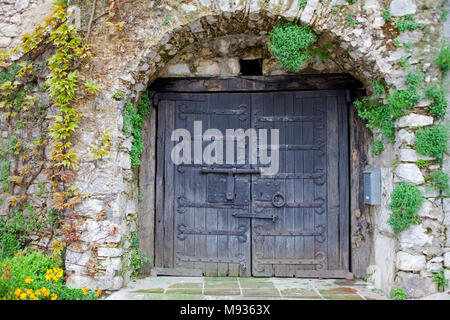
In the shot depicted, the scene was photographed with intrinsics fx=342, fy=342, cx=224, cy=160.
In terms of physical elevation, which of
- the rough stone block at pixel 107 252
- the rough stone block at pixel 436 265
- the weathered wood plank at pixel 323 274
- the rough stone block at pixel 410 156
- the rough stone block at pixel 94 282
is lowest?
the weathered wood plank at pixel 323 274

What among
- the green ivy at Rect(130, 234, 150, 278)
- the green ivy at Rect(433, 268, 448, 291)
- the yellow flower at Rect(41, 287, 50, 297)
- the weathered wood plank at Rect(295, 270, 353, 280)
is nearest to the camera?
the yellow flower at Rect(41, 287, 50, 297)

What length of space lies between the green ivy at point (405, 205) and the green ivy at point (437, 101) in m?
0.67

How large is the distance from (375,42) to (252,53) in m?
1.26

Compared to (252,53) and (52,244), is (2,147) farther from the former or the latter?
(252,53)

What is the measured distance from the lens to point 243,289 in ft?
10.7

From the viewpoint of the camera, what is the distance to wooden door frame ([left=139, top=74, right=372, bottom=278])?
3.64 meters

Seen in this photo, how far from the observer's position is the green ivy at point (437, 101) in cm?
293

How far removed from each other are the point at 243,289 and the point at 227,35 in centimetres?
255

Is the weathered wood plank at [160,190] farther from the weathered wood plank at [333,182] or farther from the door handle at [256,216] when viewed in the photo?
the weathered wood plank at [333,182]

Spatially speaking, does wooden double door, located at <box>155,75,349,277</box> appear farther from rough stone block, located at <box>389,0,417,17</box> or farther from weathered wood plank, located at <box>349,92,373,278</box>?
rough stone block, located at <box>389,0,417,17</box>

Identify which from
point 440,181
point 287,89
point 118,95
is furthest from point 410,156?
point 118,95

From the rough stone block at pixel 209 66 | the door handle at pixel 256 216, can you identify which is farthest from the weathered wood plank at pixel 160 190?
the door handle at pixel 256 216

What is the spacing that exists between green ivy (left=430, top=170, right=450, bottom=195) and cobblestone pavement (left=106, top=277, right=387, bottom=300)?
3.53ft

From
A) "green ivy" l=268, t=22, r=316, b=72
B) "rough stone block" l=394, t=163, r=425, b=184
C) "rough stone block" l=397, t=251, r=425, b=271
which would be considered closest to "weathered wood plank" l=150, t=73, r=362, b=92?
"green ivy" l=268, t=22, r=316, b=72
